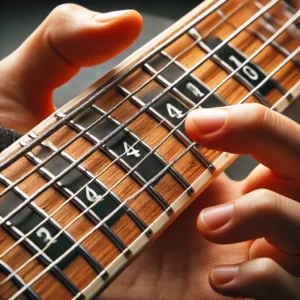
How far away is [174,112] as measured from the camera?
2.30 ft

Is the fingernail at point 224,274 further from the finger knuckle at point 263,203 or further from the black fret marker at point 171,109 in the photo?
the black fret marker at point 171,109

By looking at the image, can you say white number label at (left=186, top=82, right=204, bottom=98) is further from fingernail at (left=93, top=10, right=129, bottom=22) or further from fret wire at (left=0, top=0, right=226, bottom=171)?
fingernail at (left=93, top=10, right=129, bottom=22)

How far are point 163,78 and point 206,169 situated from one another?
17 centimetres

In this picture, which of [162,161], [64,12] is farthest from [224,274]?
[64,12]

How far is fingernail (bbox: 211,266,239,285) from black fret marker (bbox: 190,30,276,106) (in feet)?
0.92

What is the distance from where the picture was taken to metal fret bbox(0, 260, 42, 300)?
1.76 ft

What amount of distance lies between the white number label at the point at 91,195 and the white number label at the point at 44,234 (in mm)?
71

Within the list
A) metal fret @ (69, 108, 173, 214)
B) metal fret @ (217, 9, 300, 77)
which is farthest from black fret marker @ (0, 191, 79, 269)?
metal fret @ (217, 9, 300, 77)

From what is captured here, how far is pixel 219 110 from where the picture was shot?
25.1 inches

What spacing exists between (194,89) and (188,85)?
12mm

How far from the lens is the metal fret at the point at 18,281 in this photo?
1.76 ft

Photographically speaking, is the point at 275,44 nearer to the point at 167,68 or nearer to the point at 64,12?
the point at 167,68

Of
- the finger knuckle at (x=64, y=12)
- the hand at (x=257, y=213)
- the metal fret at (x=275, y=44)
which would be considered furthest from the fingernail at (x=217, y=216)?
the finger knuckle at (x=64, y=12)

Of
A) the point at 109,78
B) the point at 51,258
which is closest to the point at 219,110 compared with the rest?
the point at 109,78
